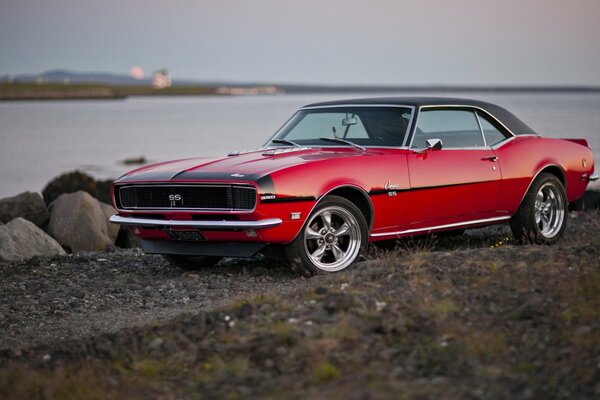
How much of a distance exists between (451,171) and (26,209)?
737 centimetres

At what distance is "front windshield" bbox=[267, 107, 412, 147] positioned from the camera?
29.9 feet

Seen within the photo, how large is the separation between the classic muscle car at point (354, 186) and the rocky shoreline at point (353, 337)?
527mm

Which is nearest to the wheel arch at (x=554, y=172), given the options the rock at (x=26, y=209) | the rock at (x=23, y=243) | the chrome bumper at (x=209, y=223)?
the chrome bumper at (x=209, y=223)

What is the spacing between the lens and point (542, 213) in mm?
10258

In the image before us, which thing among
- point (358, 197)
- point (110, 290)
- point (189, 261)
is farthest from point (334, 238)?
point (110, 290)

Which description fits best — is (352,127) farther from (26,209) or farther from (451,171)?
(26,209)

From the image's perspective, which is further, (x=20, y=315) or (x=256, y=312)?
(x=20, y=315)

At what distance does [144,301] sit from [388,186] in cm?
236

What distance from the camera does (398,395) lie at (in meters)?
4.51

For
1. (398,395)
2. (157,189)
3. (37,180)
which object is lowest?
(37,180)

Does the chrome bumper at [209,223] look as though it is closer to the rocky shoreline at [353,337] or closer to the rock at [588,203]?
the rocky shoreline at [353,337]

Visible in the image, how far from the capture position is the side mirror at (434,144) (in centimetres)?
883

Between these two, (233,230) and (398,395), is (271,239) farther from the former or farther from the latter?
(398,395)

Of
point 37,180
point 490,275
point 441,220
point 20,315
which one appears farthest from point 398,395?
point 37,180
